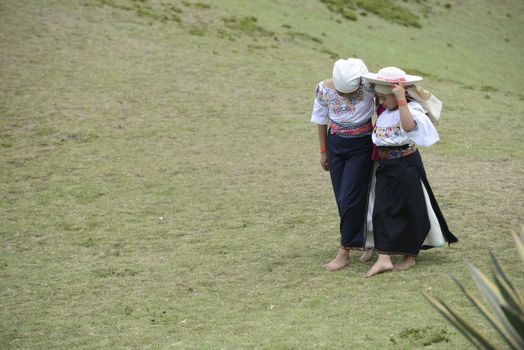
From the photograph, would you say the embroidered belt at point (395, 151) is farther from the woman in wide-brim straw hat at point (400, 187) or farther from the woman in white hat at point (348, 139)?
the woman in white hat at point (348, 139)

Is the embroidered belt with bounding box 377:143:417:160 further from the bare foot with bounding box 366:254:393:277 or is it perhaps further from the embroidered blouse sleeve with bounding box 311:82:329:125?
the bare foot with bounding box 366:254:393:277

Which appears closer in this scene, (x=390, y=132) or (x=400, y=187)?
(x=390, y=132)

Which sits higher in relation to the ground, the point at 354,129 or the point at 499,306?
the point at 499,306

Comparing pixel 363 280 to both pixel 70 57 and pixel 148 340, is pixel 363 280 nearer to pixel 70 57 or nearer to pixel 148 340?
pixel 148 340

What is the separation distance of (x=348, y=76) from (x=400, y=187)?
3.25ft

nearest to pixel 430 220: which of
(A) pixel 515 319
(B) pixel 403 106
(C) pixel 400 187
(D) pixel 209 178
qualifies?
(C) pixel 400 187

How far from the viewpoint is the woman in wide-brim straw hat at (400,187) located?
269 inches

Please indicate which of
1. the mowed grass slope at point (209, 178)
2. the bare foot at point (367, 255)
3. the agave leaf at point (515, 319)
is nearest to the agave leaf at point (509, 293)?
the agave leaf at point (515, 319)

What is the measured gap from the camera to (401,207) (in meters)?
7.07

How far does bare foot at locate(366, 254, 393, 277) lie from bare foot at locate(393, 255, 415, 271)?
8cm

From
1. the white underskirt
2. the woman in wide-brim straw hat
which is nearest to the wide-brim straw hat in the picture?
the woman in wide-brim straw hat

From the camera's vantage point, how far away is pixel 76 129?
13.8 metres

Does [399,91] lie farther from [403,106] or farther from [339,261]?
[339,261]

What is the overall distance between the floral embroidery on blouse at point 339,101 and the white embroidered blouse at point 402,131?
0.94 feet
